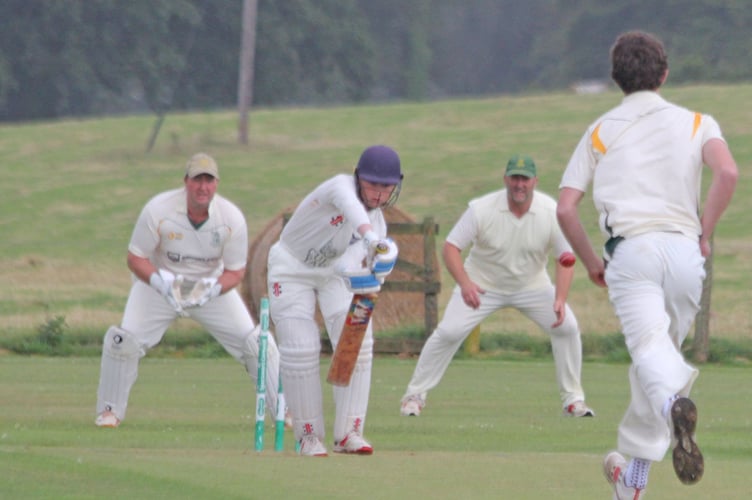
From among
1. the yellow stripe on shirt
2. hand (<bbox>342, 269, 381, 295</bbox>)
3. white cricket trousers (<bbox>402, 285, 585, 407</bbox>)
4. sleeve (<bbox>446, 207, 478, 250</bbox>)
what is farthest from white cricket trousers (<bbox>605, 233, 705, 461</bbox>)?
Answer: sleeve (<bbox>446, 207, 478, 250</bbox>)

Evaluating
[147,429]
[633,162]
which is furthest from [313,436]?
[633,162]

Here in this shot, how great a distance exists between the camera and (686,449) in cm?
676

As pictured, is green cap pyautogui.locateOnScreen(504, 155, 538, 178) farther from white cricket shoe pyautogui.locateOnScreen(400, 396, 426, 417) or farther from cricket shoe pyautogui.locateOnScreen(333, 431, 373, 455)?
cricket shoe pyautogui.locateOnScreen(333, 431, 373, 455)

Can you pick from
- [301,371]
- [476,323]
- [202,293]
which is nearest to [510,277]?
[476,323]

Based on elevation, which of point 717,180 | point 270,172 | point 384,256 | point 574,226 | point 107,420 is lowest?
point 270,172

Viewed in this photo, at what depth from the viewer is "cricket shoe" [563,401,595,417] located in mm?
12867

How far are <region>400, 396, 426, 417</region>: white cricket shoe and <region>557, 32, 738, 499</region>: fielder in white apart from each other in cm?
544

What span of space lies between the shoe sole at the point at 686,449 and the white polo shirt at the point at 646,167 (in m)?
0.83

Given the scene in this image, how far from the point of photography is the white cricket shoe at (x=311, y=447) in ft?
31.3

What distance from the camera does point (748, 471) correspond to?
8.84 metres

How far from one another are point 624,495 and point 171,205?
17.5ft

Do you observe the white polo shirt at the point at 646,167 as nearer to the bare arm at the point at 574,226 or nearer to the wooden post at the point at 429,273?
the bare arm at the point at 574,226

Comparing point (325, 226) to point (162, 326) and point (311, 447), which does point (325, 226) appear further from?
point (162, 326)

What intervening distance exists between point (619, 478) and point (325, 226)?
2684mm
